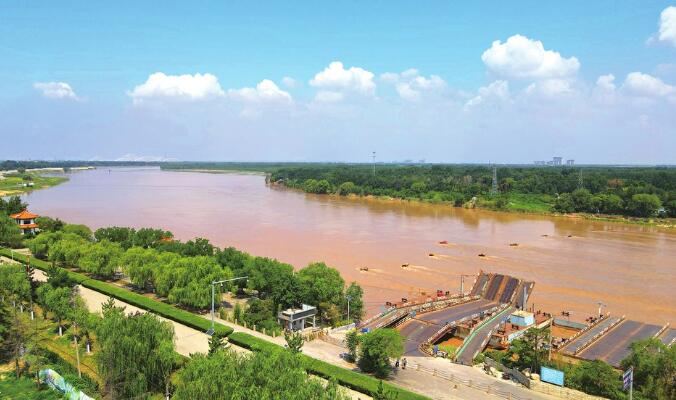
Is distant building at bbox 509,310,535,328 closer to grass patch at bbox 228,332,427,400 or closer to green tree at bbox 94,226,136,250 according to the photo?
grass patch at bbox 228,332,427,400

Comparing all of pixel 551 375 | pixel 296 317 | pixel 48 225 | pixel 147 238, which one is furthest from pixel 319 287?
pixel 48 225

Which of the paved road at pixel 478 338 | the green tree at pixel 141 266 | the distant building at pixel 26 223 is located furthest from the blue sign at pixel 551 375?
the distant building at pixel 26 223

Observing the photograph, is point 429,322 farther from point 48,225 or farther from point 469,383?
point 48,225

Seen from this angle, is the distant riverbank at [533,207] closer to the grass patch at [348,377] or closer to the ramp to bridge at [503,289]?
the ramp to bridge at [503,289]

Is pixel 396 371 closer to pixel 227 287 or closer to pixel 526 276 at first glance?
pixel 227 287

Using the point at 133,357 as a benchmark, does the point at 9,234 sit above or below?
above
